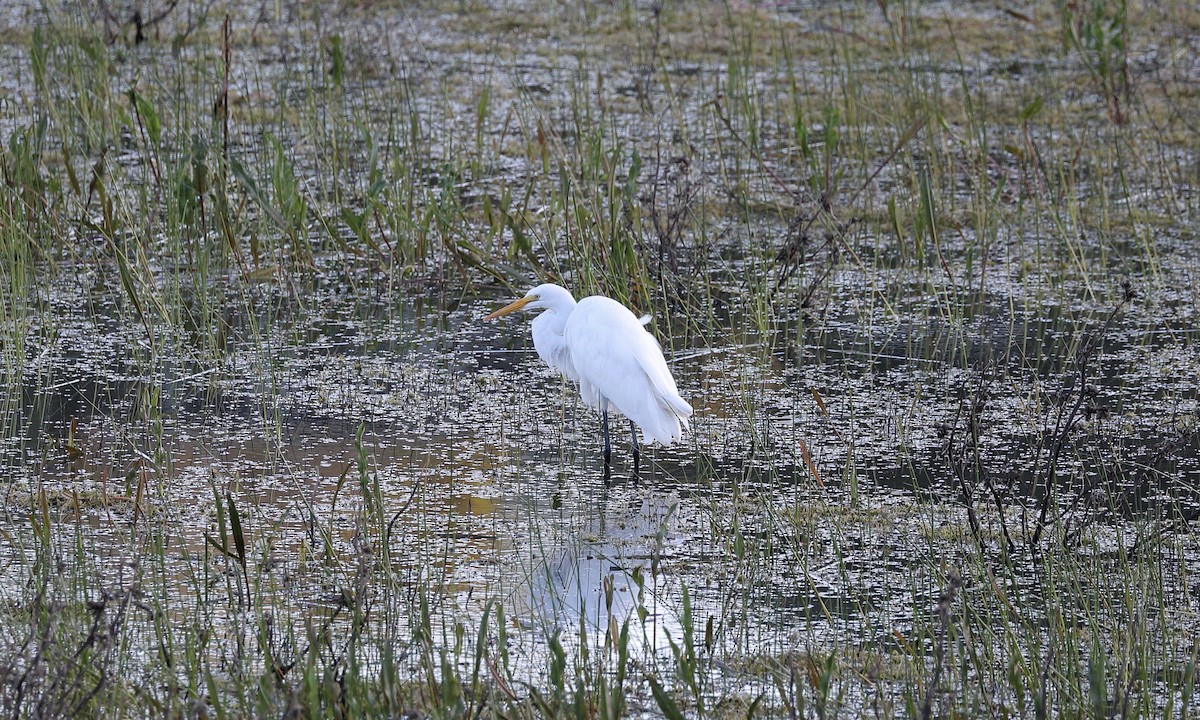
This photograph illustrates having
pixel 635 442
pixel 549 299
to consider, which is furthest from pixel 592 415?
pixel 635 442

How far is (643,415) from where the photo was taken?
11.9ft

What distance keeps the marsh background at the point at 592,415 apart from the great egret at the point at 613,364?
0.40 ft

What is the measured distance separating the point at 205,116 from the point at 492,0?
3.29 m

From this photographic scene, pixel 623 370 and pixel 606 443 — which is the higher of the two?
pixel 623 370

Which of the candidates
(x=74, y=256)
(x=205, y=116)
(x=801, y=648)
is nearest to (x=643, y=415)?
(x=801, y=648)

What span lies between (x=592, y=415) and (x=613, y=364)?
0.46 meters

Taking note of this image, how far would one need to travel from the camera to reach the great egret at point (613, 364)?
363cm

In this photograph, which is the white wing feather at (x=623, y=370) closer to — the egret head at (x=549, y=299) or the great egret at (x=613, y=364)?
the great egret at (x=613, y=364)

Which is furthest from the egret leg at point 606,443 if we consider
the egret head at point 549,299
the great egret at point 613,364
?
the egret head at point 549,299

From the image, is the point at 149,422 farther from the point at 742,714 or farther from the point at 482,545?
the point at 742,714

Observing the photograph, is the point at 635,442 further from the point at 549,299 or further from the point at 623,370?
the point at 549,299

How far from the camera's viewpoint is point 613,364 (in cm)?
371

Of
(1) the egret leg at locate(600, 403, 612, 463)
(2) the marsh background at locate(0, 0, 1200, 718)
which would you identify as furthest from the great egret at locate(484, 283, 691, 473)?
(2) the marsh background at locate(0, 0, 1200, 718)

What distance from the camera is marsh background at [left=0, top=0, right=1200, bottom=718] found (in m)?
2.48
